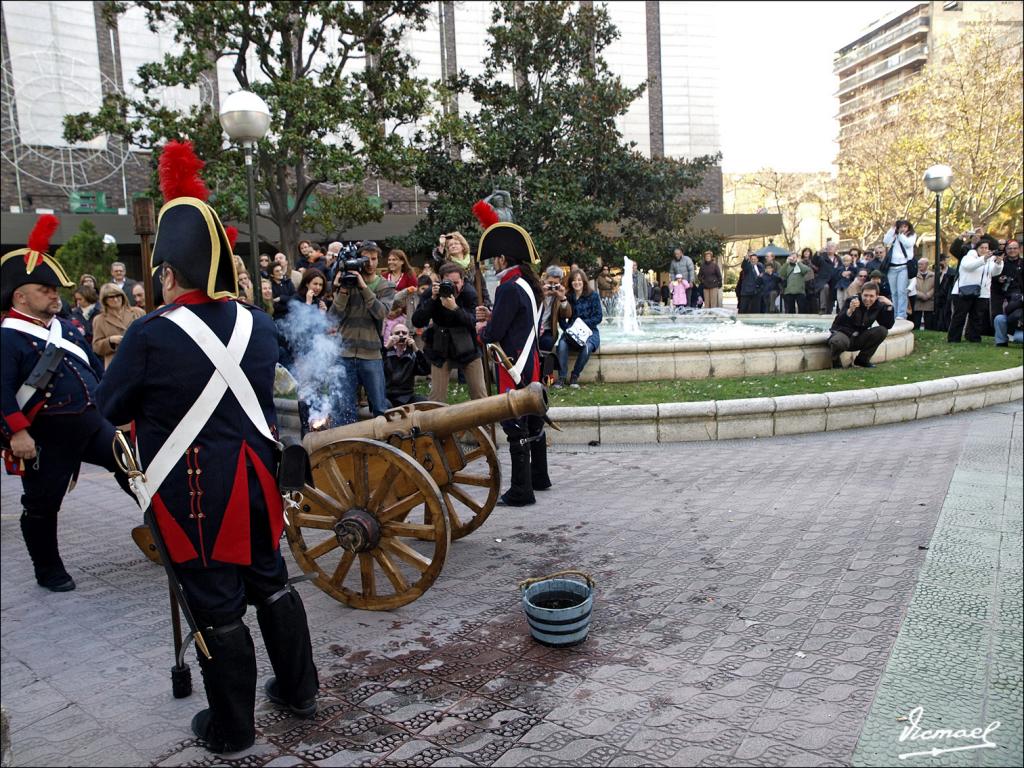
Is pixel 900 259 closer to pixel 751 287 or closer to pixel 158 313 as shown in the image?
pixel 751 287

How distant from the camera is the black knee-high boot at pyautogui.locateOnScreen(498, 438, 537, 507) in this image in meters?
6.58

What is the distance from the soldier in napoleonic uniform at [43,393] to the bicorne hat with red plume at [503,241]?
9.67 feet

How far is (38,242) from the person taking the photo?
522 centimetres

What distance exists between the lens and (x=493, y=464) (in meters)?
5.76

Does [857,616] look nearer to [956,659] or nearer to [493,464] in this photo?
[956,659]

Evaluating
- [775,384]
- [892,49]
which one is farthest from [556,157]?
[892,49]

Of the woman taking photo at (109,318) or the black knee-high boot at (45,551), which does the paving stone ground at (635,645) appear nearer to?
the black knee-high boot at (45,551)

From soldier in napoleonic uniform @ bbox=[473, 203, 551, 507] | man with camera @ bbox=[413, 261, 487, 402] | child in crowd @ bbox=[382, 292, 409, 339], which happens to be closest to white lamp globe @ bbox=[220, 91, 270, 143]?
child in crowd @ bbox=[382, 292, 409, 339]

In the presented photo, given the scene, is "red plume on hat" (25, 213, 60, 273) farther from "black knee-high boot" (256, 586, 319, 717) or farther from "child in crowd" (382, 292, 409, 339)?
"child in crowd" (382, 292, 409, 339)

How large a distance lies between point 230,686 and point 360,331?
552 cm

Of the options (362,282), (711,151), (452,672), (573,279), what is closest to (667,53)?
(711,151)

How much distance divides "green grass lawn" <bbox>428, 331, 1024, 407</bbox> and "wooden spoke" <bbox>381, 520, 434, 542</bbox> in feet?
17.1

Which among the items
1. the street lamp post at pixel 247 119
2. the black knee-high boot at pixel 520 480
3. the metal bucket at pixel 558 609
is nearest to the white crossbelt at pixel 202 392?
the metal bucket at pixel 558 609

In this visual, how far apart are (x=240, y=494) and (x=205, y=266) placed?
912 mm
